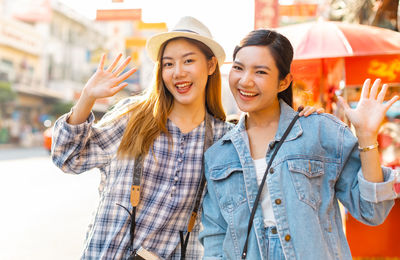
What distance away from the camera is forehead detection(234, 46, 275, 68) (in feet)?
6.32

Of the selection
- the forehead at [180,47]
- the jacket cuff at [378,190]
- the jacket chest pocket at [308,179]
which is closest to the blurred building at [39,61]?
the forehead at [180,47]

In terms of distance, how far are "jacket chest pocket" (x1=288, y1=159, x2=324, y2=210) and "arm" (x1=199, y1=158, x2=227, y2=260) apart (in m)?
0.41

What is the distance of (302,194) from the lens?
1764 mm

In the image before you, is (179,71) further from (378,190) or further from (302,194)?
(378,190)

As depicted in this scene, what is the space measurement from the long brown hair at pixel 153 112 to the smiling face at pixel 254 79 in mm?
485

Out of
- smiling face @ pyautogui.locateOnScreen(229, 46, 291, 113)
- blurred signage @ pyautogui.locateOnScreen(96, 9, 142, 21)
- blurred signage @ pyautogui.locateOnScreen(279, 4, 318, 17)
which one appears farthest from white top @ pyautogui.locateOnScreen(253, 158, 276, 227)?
blurred signage @ pyautogui.locateOnScreen(279, 4, 318, 17)

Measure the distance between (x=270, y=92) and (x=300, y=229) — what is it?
648mm

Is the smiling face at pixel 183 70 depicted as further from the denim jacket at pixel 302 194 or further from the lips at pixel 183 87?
the denim jacket at pixel 302 194

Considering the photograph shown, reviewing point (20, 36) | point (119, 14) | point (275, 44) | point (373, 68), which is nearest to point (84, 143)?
point (275, 44)

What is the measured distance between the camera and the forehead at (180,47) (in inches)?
91.4

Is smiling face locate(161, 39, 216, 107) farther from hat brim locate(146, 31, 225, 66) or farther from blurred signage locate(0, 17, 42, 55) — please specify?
blurred signage locate(0, 17, 42, 55)

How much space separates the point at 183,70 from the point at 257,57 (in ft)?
1.65

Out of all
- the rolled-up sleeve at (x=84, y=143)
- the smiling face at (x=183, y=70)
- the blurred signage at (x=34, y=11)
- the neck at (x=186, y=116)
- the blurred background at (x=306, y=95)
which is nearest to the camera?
the rolled-up sleeve at (x=84, y=143)

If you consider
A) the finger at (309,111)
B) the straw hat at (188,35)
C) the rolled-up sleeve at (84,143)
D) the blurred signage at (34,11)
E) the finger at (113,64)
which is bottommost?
the rolled-up sleeve at (84,143)
